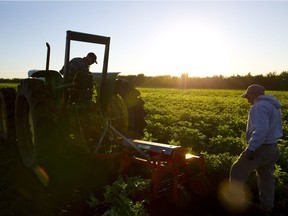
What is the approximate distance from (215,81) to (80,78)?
4631 centimetres

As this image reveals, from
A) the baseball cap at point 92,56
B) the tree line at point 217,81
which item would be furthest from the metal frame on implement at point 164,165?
the tree line at point 217,81

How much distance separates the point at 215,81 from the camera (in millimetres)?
50188

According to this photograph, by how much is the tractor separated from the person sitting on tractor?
0.07 ft

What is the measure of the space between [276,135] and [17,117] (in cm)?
438

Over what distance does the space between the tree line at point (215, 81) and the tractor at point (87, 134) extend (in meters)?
33.5

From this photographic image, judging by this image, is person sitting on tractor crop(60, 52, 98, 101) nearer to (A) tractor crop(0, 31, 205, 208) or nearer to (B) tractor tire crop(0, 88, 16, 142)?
(A) tractor crop(0, 31, 205, 208)

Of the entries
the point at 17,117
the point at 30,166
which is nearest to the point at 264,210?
the point at 30,166

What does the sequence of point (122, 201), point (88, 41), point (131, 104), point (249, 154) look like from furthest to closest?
point (131, 104)
point (88, 41)
point (249, 154)
point (122, 201)

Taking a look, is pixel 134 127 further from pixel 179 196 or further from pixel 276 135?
pixel 276 135

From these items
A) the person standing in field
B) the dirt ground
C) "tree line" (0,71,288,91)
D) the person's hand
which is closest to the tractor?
the dirt ground

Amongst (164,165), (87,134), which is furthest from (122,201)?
(87,134)

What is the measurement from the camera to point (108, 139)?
5.66 metres

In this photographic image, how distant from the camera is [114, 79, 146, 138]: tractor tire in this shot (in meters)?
6.39

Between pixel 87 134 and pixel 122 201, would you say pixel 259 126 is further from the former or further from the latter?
pixel 87 134
